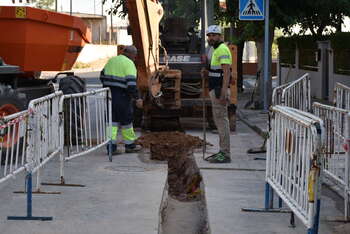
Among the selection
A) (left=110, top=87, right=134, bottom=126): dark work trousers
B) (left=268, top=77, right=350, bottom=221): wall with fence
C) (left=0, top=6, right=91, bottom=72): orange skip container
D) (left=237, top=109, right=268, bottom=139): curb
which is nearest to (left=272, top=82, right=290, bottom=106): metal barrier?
(left=268, top=77, right=350, bottom=221): wall with fence

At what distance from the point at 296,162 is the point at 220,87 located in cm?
569

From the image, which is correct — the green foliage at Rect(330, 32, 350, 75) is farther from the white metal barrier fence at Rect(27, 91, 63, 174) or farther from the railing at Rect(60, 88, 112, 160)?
the white metal barrier fence at Rect(27, 91, 63, 174)

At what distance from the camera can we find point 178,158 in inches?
543

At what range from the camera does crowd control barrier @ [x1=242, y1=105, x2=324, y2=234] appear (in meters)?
6.39

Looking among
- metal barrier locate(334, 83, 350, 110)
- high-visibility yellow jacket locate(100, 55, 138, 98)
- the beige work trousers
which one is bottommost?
the beige work trousers

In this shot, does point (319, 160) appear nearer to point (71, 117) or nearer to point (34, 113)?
point (34, 113)

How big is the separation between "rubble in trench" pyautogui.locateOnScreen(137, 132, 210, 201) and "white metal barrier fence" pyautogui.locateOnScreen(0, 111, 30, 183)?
2258 millimetres

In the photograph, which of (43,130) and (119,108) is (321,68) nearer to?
(119,108)

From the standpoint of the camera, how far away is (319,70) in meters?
Result: 28.2

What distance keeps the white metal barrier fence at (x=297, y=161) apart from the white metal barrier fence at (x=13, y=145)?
2469mm

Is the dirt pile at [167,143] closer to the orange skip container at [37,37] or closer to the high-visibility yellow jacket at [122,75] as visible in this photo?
the high-visibility yellow jacket at [122,75]

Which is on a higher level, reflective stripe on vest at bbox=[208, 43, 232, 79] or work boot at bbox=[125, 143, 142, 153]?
reflective stripe on vest at bbox=[208, 43, 232, 79]

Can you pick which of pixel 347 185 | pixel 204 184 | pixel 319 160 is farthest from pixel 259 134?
pixel 319 160

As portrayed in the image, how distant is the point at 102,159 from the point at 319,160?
705 centimetres
